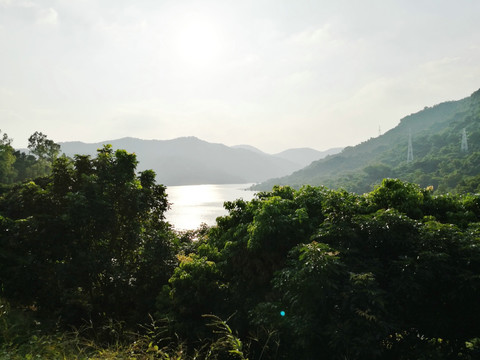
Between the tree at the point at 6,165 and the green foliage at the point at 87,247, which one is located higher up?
the tree at the point at 6,165

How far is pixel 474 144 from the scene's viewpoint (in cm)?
11294

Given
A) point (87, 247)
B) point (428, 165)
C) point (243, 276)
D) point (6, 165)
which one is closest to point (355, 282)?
point (243, 276)

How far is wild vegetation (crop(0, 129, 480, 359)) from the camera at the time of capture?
5.57 metres

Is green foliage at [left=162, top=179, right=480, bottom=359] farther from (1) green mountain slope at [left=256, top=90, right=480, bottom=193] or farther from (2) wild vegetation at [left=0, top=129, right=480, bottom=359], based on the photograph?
(1) green mountain slope at [left=256, top=90, right=480, bottom=193]

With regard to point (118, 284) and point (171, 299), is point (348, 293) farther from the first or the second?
point (118, 284)

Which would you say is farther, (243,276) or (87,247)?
(87,247)

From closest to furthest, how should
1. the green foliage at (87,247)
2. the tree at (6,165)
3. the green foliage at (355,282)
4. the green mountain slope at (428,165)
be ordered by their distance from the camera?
1. the green foliage at (355,282)
2. the green foliage at (87,247)
3. the tree at (6,165)
4. the green mountain slope at (428,165)

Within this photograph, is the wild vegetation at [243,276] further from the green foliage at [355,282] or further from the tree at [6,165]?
the tree at [6,165]

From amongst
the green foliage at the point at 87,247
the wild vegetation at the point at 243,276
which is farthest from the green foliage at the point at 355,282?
→ the green foliage at the point at 87,247

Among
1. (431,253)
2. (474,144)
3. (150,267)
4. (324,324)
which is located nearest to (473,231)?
(431,253)

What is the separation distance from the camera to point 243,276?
8.29 m

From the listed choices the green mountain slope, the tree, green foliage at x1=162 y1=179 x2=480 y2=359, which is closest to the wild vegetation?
green foliage at x1=162 y1=179 x2=480 y2=359

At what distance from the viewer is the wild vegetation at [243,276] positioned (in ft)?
18.3

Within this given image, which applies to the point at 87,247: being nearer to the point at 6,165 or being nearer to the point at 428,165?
the point at 6,165
